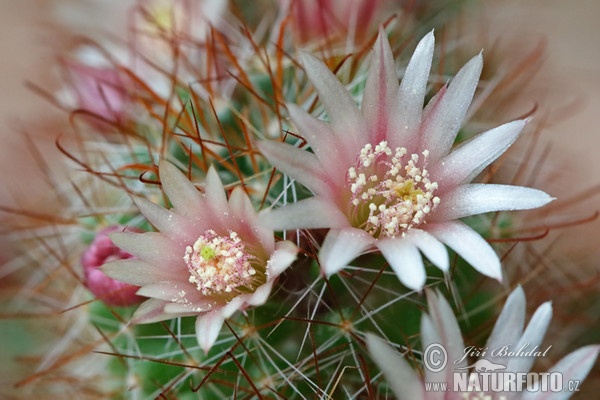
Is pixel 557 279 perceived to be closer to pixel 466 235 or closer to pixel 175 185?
pixel 466 235

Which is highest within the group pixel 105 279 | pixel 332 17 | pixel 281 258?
pixel 332 17

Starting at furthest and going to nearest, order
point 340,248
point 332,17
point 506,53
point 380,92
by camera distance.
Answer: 1. point 506,53
2. point 332,17
3. point 380,92
4. point 340,248

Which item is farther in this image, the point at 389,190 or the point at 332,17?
the point at 332,17

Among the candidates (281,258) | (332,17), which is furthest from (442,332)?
(332,17)

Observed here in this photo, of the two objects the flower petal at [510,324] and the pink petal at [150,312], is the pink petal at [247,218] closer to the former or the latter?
the pink petal at [150,312]

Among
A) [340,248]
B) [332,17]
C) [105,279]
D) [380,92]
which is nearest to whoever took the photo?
[340,248]

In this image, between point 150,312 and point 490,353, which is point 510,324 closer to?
point 490,353
